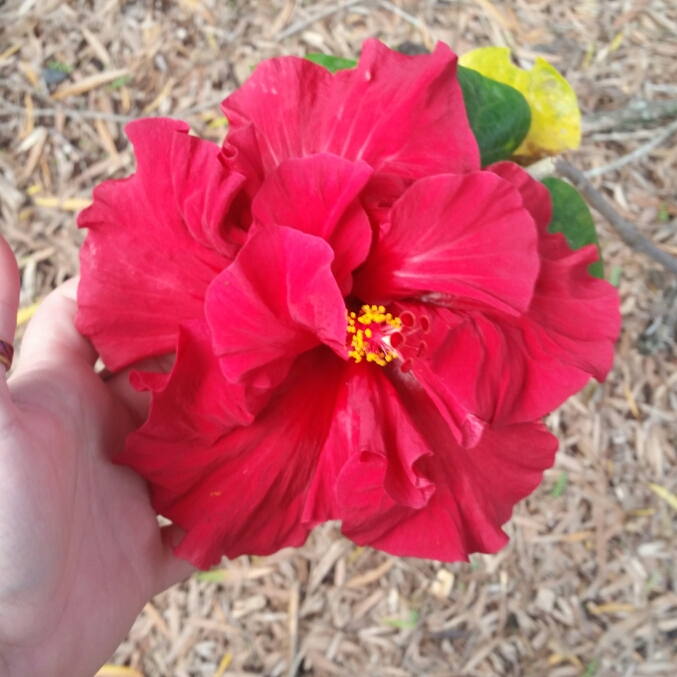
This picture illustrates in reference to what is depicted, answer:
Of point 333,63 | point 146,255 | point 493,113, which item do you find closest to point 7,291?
point 146,255

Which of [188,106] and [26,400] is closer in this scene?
[26,400]

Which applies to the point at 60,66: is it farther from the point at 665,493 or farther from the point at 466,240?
the point at 665,493

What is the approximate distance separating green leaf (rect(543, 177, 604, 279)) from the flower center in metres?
0.44

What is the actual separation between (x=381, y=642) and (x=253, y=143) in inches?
60.5

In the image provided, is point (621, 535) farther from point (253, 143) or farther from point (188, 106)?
point (188, 106)

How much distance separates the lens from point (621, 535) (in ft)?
6.42

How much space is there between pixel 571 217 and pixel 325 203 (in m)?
0.56

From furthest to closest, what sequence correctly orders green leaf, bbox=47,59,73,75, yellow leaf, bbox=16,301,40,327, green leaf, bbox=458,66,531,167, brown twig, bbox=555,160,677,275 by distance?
green leaf, bbox=47,59,73,75 → yellow leaf, bbox=16,301,40,327 → brown twig, bbox=555,160,677,275 → green leaf, bbox=458,66,531,167

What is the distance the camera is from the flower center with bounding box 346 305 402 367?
954 millimetres

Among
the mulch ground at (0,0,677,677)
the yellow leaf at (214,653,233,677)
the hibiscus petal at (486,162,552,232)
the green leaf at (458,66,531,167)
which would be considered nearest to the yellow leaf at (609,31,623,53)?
the mulch ground at (0,0,677,677)

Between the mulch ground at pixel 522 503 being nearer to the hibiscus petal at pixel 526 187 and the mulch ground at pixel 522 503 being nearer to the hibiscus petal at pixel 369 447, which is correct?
the hibiscus petal at pixel 369 447

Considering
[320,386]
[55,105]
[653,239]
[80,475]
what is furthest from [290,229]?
[55,105]

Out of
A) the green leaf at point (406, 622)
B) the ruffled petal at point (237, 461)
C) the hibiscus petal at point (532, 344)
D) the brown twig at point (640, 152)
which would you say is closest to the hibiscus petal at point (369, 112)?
the hibiscus petal at point (532, 344)

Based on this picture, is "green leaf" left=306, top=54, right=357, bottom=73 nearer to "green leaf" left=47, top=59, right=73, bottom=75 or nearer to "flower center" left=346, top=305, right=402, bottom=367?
"flower center" left=346, top=305, right=402, bottom=367
